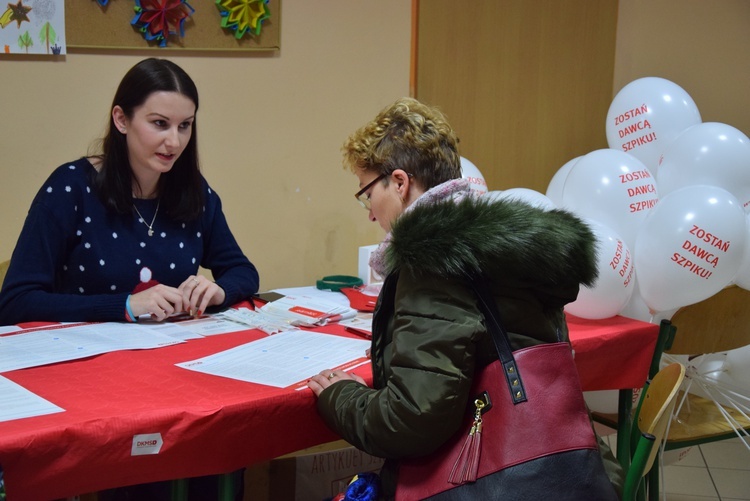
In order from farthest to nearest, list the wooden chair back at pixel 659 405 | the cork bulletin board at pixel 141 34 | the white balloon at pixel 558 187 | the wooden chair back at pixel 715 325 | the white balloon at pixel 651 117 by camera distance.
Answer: the white balloon at pixel 558 187 < the white balloon at pixel 651 117 < the cork bulletin board at pixel 141 34 < the wooden chair back at pixel 715 325 < the wooden chair back at pixel 659 405

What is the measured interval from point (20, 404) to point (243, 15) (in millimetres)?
2033

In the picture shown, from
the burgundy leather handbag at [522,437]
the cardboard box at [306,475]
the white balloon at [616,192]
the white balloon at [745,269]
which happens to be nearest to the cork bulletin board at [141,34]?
the white balloon at [616,192]

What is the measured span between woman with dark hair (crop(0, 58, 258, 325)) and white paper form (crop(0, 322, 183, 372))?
0.07 m

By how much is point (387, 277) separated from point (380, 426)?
0.29 meters

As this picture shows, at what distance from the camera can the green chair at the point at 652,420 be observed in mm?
1558

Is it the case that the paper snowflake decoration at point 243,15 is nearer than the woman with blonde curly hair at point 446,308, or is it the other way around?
the woman with blonde curly hair at point 446,308

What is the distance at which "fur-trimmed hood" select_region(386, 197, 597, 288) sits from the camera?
1.22 metres

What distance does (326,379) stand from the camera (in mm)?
1448

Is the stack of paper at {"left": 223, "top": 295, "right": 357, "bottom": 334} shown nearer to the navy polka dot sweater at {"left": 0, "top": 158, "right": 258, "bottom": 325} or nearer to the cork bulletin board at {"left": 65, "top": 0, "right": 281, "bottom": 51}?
the navy polka dot sweater at {"left": 0, "top": 158, "right": 258, "bottom": 325}

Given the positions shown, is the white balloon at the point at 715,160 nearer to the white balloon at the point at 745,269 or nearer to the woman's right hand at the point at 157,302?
the white balloon at the point at 745,269

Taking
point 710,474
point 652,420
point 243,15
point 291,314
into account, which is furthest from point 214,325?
point 710,474

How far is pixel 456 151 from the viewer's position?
1.62 meters

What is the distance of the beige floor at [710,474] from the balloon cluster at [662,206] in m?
0.75

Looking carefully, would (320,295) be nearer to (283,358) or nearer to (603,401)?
(283,358)
